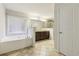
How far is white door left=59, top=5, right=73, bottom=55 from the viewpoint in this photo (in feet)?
8.61

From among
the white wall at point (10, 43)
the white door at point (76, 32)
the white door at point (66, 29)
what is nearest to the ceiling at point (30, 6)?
the white wall at point (10, 43)

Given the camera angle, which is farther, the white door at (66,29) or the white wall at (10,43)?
the white wall at (10,43)

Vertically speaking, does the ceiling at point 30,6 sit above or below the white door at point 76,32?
above

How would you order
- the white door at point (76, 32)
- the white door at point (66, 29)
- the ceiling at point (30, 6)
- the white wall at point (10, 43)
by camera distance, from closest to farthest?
the white door at point (76, 32)
the white door at point (66, 29)
the white wall at point (10, 43)
the ceiling at point (30, 6)

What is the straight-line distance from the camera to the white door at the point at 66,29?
2.62 m

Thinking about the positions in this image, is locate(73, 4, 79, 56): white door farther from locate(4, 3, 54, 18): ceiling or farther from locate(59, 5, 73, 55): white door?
locate(4, 3, 54, 18): ceiling

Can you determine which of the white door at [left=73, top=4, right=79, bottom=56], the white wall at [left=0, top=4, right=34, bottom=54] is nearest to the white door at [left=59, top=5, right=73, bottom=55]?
the white door at [left=73, top=4, right=79, bottom=56]

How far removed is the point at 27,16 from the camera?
17.7ft

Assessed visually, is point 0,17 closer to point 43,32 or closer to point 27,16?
point 27,16

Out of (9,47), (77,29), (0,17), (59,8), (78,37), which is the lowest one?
(9,47)

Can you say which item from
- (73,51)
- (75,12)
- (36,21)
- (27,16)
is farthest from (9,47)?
(36,21)

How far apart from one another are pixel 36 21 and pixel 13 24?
2.18m

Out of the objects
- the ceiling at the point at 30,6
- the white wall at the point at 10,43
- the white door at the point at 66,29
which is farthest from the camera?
the ceiling at the point at 30,6

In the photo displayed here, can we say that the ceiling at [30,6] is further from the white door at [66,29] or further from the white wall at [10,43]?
the white door at [66,29]
